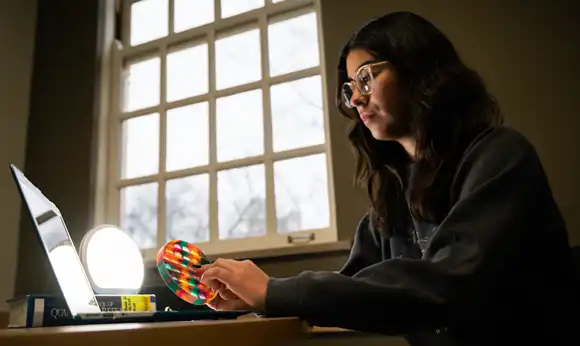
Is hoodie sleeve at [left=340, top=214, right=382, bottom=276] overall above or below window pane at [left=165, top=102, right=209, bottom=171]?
below

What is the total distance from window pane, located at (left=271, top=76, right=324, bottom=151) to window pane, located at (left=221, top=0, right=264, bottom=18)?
466mm

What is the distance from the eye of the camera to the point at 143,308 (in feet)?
3.08

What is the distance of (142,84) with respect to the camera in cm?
274

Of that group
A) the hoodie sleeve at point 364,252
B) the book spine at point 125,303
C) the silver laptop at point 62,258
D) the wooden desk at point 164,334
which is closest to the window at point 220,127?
the hoodie sleeve at point 364,252

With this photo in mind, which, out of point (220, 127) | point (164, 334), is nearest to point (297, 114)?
point (220, 127)

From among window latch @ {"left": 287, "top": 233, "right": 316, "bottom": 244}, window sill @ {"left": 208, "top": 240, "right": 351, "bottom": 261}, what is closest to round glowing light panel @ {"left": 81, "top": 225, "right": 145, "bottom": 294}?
window sill @ {"left": 208, "top": 240, "right": 351, "bottom": 261}

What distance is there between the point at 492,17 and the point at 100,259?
150 cm

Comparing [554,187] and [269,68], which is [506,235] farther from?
[269,68]

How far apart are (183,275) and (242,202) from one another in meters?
1.44

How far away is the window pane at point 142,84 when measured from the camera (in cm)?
270

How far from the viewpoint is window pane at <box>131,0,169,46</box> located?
9.02 ft

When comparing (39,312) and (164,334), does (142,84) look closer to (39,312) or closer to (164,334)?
(39,312)

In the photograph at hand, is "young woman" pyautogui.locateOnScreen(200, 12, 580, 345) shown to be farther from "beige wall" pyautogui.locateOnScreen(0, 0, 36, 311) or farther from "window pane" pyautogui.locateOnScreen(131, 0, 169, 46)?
"beige wall" pyautogui.locateOnScreen(0, 0, 36, 311)

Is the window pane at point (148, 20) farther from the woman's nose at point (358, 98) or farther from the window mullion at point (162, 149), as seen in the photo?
the woman's nose at point (358, 98)
